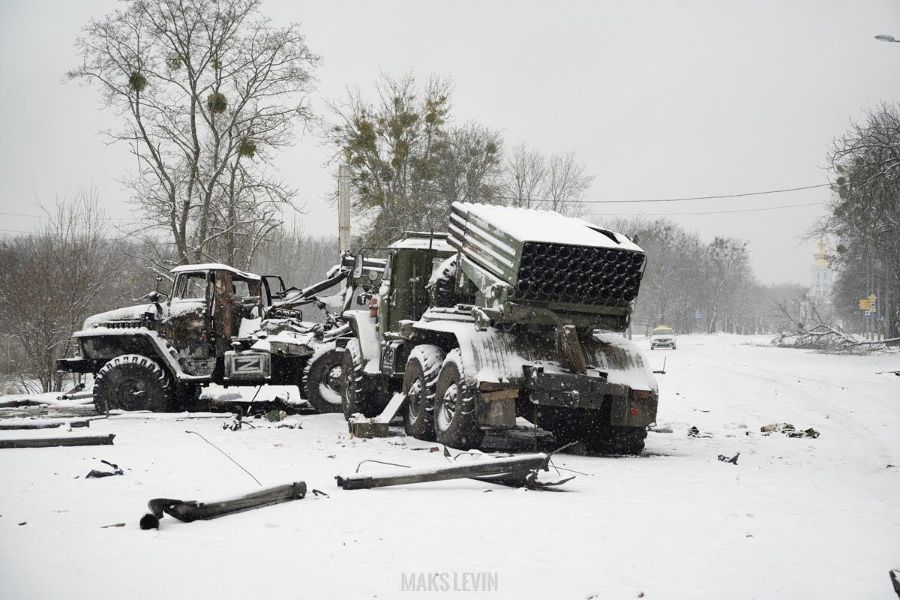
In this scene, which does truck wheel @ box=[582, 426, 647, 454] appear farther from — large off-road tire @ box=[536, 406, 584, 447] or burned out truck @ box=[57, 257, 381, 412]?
burned out truck @ box=[57, 257, 381, 412]

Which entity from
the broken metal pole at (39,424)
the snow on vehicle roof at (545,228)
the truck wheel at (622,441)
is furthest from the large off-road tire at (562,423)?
the broken metal pole at (39,424)

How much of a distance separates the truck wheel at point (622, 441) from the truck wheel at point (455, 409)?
68.6 inches

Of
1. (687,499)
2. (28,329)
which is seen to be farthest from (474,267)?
(28,329)

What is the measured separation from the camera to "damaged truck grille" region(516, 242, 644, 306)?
9.53 m

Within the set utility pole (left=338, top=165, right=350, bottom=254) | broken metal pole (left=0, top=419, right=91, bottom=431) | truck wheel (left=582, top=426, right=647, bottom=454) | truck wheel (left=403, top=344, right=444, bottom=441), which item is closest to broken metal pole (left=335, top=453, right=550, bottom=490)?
truck wheel (left=582, top=426, right=647, bottom=454)

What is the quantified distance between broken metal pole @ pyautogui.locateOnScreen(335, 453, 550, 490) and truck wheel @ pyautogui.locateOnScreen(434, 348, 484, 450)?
1977 millimetres

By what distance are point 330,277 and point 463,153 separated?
20.8 m

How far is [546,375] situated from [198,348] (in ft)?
27.5

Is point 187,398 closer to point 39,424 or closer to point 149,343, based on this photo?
point 149,343

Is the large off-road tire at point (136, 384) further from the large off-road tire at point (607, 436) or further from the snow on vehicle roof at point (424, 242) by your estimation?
the large off-road tire at point (607, 436)

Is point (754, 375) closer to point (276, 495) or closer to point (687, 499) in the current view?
point (687, 499)

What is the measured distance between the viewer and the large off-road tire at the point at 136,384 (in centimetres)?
1445

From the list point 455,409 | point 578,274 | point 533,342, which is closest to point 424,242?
point 533,342

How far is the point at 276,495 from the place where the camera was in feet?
21.2
